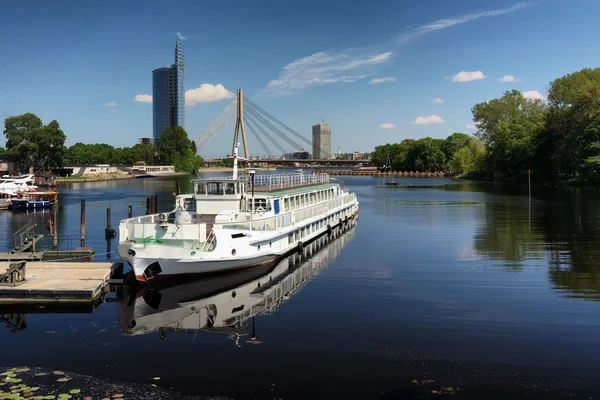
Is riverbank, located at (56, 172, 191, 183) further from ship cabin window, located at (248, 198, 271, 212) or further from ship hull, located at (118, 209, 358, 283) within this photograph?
ship hull, located at (118, 209, 358, 283)

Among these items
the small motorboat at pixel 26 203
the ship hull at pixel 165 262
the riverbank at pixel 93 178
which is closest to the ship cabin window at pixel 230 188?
A: the ship hull at pixel 165 262

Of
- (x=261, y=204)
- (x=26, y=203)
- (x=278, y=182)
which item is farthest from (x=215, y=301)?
(x=26, y=203)

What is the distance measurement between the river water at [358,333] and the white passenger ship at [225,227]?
45.7 inches

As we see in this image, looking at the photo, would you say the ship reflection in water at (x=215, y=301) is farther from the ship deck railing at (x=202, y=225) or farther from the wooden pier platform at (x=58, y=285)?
the ship deck railing at (x=202, y=225)

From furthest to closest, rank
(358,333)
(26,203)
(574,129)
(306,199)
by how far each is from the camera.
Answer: (574,129) < (26,203) < (306,199) < (358,333)

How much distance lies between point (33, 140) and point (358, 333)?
147129 millimetres

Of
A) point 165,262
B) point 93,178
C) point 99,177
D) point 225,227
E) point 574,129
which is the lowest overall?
point 165,262

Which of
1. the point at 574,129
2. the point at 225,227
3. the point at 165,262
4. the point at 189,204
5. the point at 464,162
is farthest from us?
the point at 464,162

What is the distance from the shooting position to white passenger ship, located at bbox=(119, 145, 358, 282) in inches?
944

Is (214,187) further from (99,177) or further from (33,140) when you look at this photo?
(99,177)

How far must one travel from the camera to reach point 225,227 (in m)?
26.5

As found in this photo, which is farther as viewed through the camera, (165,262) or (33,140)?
(33,140)

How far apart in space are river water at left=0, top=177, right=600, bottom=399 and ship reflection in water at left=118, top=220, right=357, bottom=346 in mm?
95

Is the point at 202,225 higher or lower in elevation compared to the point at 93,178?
lower
